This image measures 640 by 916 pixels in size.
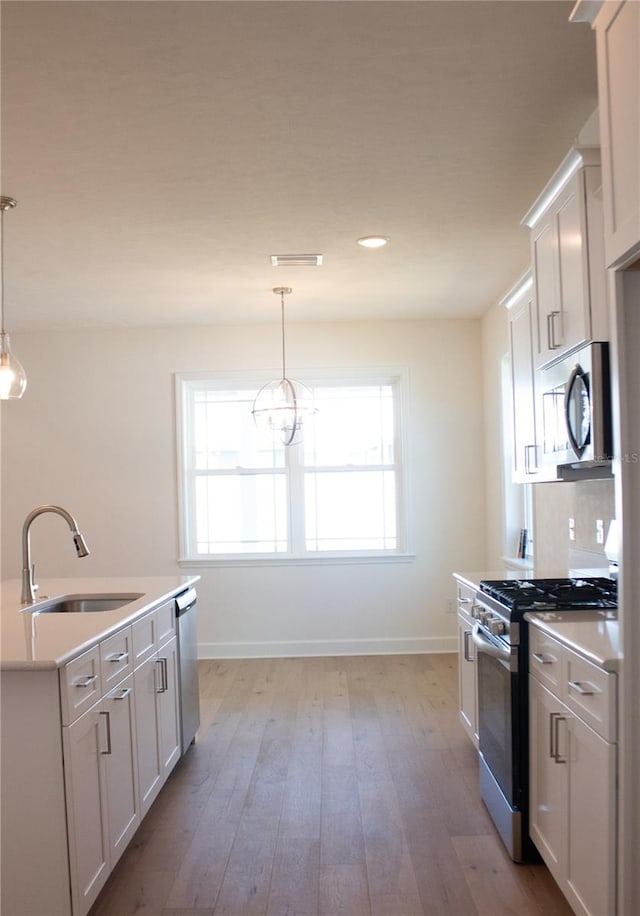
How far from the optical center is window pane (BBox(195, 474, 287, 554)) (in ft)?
20.1

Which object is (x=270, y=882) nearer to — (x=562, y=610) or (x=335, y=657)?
(x=562, y=610)

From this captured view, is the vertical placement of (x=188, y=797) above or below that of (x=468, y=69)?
below

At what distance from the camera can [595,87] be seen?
2465mm

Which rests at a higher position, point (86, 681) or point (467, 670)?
point (86, 681)

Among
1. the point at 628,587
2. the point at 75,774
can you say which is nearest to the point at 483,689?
the point at 628,587

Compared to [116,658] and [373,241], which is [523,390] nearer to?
[373,241]

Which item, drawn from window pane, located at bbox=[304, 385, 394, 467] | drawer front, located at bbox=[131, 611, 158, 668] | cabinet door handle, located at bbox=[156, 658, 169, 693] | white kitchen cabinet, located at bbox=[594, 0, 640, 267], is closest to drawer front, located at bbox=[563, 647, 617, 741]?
white kitchen cabinet, located at bbox=[594, 0, 640, 267]

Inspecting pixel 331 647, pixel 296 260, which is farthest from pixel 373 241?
pixel 331 647

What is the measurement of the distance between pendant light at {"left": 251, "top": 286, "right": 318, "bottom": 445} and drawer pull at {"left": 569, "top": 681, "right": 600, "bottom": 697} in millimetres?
3107

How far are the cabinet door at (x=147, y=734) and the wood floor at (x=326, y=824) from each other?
0.56 feet

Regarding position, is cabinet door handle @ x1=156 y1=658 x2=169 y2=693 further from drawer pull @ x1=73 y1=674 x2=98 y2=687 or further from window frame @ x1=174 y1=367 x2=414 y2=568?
window frame @ x1=174 y1=367 x2=414 y2=568

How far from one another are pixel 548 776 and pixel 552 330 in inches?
63.9

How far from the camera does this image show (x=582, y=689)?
2096 millimetres

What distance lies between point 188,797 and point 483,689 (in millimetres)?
1410
